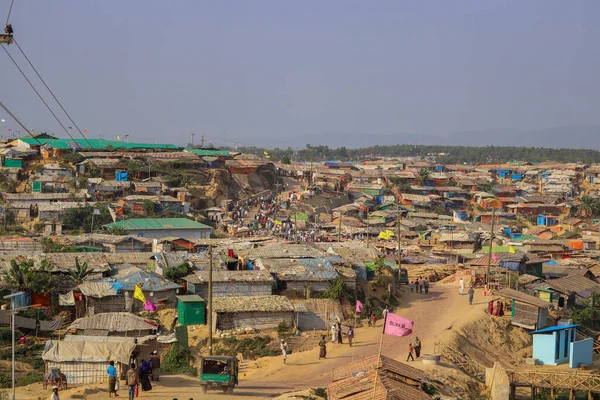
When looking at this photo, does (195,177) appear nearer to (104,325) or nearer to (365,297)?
(365,297)

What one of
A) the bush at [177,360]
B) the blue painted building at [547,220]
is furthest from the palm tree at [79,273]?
the blue painted building at [547,220]

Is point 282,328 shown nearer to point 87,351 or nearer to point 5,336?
point 87,351

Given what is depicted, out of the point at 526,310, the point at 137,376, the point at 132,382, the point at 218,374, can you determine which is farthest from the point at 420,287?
the point at 132,382

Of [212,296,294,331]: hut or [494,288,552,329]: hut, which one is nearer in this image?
[212,296,294,331]: hut

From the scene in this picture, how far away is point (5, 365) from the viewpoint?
22516mm

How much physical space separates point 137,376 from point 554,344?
50.8 feet

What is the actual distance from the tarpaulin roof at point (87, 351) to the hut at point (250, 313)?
5.58 metres

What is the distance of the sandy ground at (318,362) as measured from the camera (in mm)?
18797

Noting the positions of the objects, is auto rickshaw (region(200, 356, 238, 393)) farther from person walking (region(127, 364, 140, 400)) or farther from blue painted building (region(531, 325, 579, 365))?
blue painted building (region(531, 325, 579, 365))

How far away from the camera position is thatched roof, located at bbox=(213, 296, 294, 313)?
85.9ft

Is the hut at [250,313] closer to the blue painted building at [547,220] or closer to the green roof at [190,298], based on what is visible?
the green roof at [190,298]

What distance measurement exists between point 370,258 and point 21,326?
1409 centimetres

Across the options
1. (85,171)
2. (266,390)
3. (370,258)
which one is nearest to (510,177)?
(85,171)

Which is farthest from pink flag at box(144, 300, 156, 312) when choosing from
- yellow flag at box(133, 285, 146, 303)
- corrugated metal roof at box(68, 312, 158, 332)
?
corrugated metal roof at box(68, 312, 158, 332)
